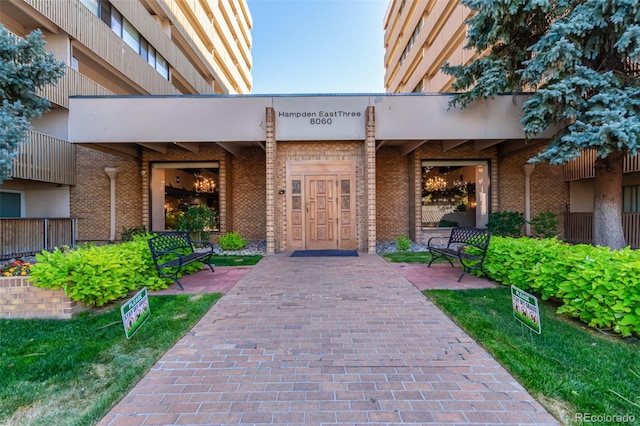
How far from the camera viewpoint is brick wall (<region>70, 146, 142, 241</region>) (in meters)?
12.5

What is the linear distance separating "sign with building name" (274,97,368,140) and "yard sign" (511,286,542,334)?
723 cm

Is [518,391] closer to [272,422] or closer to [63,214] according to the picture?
[272,422]

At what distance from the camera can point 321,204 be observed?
10477 mm

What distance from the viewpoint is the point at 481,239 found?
263 inches

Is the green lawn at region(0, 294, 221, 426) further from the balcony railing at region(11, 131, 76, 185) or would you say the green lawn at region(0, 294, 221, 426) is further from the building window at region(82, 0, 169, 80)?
the building window at region(82, 0, 169, 80)

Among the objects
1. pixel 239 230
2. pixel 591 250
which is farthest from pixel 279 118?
pixel 591 250

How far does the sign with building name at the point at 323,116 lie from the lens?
9750mm

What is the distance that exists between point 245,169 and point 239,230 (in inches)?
104

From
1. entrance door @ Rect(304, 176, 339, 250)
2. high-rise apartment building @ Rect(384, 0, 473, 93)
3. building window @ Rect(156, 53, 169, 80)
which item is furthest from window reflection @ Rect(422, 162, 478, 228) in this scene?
building window @ Rect(156, 53, 169, 80)

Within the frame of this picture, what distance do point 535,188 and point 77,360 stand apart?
15045 mm

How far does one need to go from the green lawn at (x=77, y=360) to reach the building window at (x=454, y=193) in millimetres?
10578

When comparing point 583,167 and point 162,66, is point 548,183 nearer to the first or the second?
point 583,167

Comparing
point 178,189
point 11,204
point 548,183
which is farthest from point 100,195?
point 548,183

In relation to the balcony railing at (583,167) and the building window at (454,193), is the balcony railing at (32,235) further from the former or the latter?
the balcony railing at (583,167)
